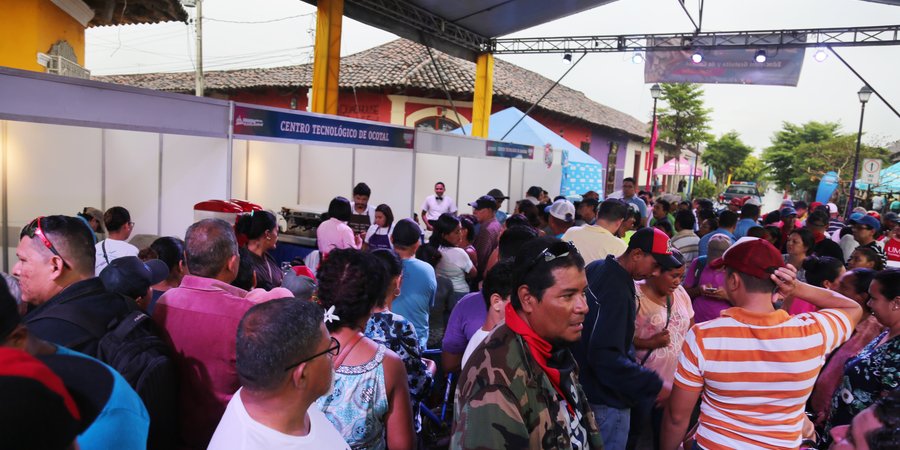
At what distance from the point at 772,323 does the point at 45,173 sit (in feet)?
24.5

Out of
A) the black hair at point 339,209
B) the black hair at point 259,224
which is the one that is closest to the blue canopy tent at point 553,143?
the black hair at point 339,209

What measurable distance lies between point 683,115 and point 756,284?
152 feet

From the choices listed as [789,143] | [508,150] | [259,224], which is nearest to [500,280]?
[259,224]

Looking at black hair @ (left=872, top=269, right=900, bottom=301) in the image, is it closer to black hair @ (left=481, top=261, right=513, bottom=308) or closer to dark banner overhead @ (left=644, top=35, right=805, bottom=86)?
black hair @ (left=481, top=261, right=513, bottom=308)

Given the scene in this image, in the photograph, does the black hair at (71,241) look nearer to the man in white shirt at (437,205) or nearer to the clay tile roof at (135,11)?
the man in white shirt at (437,205)

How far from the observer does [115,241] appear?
4273 mm

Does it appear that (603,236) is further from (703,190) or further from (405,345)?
(703,190)

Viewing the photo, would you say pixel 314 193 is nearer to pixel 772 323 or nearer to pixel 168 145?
pixel 168 145

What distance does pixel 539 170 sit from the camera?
50.1ft

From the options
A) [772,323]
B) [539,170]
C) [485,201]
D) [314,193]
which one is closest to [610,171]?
[539,170]

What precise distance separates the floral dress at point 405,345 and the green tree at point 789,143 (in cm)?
5455

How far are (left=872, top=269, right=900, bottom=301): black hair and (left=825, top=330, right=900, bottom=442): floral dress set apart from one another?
0.20m

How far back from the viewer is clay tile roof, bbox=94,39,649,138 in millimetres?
19703

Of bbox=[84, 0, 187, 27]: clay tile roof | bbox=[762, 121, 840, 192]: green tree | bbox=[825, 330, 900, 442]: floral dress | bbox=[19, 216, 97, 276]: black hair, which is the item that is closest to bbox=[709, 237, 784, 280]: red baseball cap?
bbox=[825, 330, 900, 442]: floral dress
